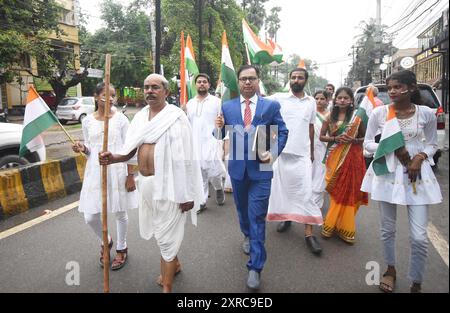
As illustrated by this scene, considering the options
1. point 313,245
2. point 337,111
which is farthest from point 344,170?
point 313,245

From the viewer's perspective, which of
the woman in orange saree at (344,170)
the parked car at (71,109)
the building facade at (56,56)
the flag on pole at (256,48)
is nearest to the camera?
the woman in orange saree at (344,170)

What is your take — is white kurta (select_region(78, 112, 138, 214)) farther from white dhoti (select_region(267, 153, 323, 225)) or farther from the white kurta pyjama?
the white kurta pyjama

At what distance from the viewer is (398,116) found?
108 inches

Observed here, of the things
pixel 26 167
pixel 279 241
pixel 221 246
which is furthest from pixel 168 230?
pixel 26 167

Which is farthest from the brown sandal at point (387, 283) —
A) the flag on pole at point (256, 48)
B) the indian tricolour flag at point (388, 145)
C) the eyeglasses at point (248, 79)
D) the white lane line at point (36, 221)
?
the white lane line at point (36, 221)

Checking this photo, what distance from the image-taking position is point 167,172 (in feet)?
8.97

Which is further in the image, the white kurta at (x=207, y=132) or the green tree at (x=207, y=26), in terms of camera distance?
the green tree at (x=207, y=26)

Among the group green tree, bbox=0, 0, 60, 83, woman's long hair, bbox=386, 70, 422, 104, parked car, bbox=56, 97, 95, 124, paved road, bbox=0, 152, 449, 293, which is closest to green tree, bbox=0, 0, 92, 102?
green tree, bbox=0, 0, 60, 83

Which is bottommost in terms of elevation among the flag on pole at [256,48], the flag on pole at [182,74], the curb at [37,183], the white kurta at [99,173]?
the curb at [37,183]

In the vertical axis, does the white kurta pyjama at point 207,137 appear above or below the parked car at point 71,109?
below

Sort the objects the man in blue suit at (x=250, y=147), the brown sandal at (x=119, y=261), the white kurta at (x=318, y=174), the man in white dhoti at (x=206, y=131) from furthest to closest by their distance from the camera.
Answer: the man in white dhoti at (x=206, y=131) < the white kurta at (x=318, y=174) < the brown sandal at (x=119, y=261) < the man in blue suit at (x=250, y=147)

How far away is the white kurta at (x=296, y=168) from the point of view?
12.6 feet

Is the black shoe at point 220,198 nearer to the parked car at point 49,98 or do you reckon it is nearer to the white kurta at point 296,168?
the white kurta at point 296,168

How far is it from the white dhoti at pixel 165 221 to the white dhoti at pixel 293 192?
1.47 metres
